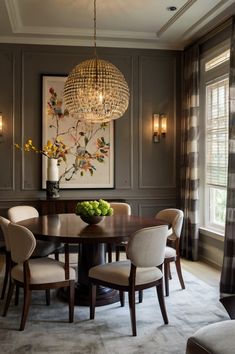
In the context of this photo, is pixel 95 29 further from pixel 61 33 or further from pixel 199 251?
pixel 199 251

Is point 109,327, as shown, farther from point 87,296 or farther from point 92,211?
point 92,211

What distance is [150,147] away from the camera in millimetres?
6043

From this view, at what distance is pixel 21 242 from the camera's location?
3.14 metres

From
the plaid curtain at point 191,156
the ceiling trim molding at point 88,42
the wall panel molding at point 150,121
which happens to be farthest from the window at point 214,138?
the ceiling trim molding at point 88,42

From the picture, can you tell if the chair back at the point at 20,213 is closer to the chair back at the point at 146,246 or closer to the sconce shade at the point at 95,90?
the sconce shade at the point at 95,90

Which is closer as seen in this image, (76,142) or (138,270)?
(138,270)

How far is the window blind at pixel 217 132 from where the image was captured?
196 inches

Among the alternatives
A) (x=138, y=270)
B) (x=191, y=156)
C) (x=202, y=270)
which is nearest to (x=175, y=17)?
(x=191, y=156)

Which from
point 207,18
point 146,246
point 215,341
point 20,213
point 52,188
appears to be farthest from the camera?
point 52,188

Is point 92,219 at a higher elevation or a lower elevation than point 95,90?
lower

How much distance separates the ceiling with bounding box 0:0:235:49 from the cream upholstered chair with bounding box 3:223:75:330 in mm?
2664

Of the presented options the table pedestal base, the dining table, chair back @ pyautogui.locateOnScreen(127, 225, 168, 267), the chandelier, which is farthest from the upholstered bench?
the chandelier

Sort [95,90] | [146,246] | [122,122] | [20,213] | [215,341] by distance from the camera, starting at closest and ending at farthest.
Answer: [215,341], [146,246], [95,90], [20,213], [122,122]

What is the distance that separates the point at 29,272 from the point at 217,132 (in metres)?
3.12
